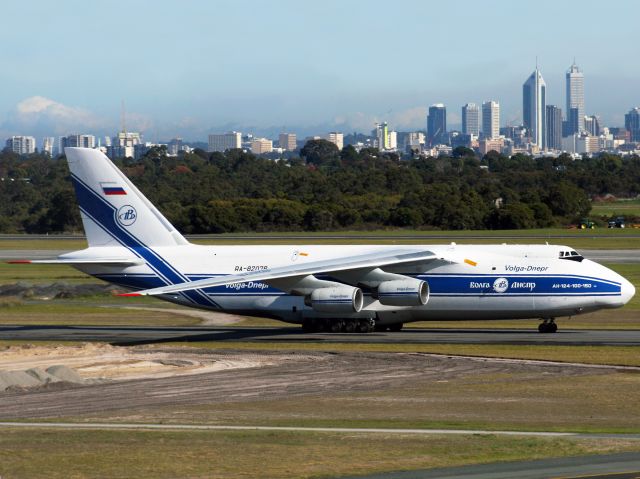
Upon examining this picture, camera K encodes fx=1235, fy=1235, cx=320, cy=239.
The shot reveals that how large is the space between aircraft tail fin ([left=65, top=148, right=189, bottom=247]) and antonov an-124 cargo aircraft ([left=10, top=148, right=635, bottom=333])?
4 centimetres

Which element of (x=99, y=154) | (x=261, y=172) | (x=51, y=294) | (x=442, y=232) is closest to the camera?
(x=99, y=154)

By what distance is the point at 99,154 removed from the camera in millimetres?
43469

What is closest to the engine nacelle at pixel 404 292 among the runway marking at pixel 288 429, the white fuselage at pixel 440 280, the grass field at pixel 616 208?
the white fuselage at pixel 440 280

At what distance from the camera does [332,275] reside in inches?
1629

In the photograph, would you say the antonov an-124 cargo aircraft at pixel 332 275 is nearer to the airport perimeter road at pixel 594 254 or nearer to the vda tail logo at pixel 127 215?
the vda tail logo at pixel 127 215

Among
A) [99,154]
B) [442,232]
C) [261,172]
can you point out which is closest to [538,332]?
[99,154]

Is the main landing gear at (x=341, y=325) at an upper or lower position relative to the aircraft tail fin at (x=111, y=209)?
lower

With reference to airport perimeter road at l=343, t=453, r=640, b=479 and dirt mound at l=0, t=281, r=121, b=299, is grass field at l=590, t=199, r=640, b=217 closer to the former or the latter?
dirt mound at l=0, t=281, r=121, b=299

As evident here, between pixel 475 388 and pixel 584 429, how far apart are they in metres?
5.80

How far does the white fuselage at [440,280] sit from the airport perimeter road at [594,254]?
1324 inches

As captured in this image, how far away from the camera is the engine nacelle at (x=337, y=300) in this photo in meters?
40.2

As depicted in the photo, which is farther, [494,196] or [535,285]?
[494,196]

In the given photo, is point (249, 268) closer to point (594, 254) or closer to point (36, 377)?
point (36, 377)

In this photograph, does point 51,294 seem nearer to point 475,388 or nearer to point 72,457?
point 475,388
